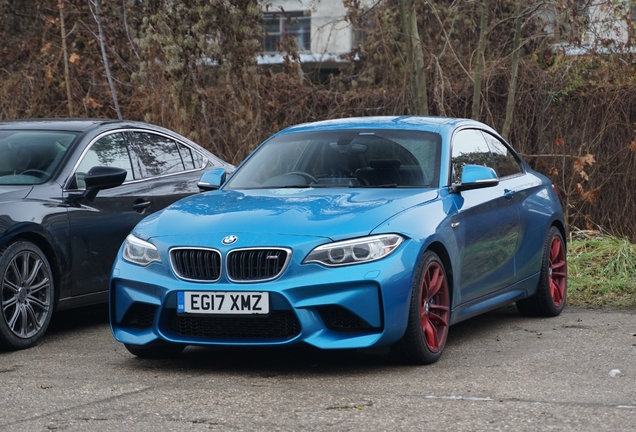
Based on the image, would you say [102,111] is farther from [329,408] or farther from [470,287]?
[329,408]

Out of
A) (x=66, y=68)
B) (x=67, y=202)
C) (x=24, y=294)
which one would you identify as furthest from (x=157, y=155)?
(x=66, y=68)

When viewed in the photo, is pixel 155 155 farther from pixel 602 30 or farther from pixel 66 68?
pixel 602 30

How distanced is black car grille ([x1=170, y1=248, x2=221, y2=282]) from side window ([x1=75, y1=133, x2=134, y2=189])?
2021mm

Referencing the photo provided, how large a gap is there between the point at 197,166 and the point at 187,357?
9.63 ft

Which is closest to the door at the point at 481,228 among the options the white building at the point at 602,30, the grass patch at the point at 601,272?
the grass patch at the point at 601,272

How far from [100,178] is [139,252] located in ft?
5.06

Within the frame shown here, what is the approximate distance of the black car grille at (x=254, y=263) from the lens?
6309 millimetres

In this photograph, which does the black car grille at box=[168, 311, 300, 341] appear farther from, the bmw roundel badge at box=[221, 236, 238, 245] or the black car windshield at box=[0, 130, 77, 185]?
the black car windshield at box=[0, 130, 77, 185]

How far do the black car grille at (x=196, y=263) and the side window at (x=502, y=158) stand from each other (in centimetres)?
285

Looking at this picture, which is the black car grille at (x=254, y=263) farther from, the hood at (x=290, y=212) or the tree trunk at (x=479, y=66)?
the tree trunk at (x=479, y=66)

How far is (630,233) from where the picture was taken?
1353cm

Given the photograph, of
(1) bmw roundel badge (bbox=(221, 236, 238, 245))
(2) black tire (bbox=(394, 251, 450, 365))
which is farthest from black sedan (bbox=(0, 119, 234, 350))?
(2) black tire (bbox=(394, 251, 450, 365))

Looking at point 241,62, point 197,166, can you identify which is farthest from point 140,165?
point 241,62

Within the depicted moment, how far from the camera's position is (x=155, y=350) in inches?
276
